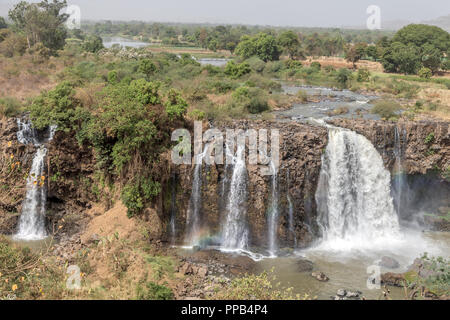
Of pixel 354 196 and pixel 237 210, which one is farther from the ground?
pixel 354 196

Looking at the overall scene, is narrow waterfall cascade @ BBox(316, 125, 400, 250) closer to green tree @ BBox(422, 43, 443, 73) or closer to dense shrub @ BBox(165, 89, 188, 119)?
dense shrub @ BBox(165, 89, 188, 119)

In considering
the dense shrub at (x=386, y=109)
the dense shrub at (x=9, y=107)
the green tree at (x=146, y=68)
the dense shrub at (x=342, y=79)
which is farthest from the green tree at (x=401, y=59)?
the dense shrub at (x=9, y=107)

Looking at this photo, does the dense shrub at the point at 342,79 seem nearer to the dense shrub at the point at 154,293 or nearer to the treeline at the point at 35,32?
the treeline at the point at 35,32

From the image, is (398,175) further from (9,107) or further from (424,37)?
(424,37)

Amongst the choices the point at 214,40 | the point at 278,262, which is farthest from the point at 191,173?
the point at 214,40

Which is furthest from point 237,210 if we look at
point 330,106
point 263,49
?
point 263,49

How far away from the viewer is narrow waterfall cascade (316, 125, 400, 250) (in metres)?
18.0

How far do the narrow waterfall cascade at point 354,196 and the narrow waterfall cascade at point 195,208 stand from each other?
5.25 m

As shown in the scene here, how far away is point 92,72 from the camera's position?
93.1ft

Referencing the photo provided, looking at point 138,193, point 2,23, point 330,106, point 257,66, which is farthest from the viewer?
point 2,23

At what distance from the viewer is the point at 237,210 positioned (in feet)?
56.7

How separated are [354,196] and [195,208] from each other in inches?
284

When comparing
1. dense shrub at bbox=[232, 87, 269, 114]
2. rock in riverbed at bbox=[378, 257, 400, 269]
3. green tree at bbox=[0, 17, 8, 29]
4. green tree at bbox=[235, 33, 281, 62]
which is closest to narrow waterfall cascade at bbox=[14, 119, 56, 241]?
dense shrub at bbox=[232, 87, 269, 114]

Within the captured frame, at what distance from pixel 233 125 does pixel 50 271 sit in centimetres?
1070
